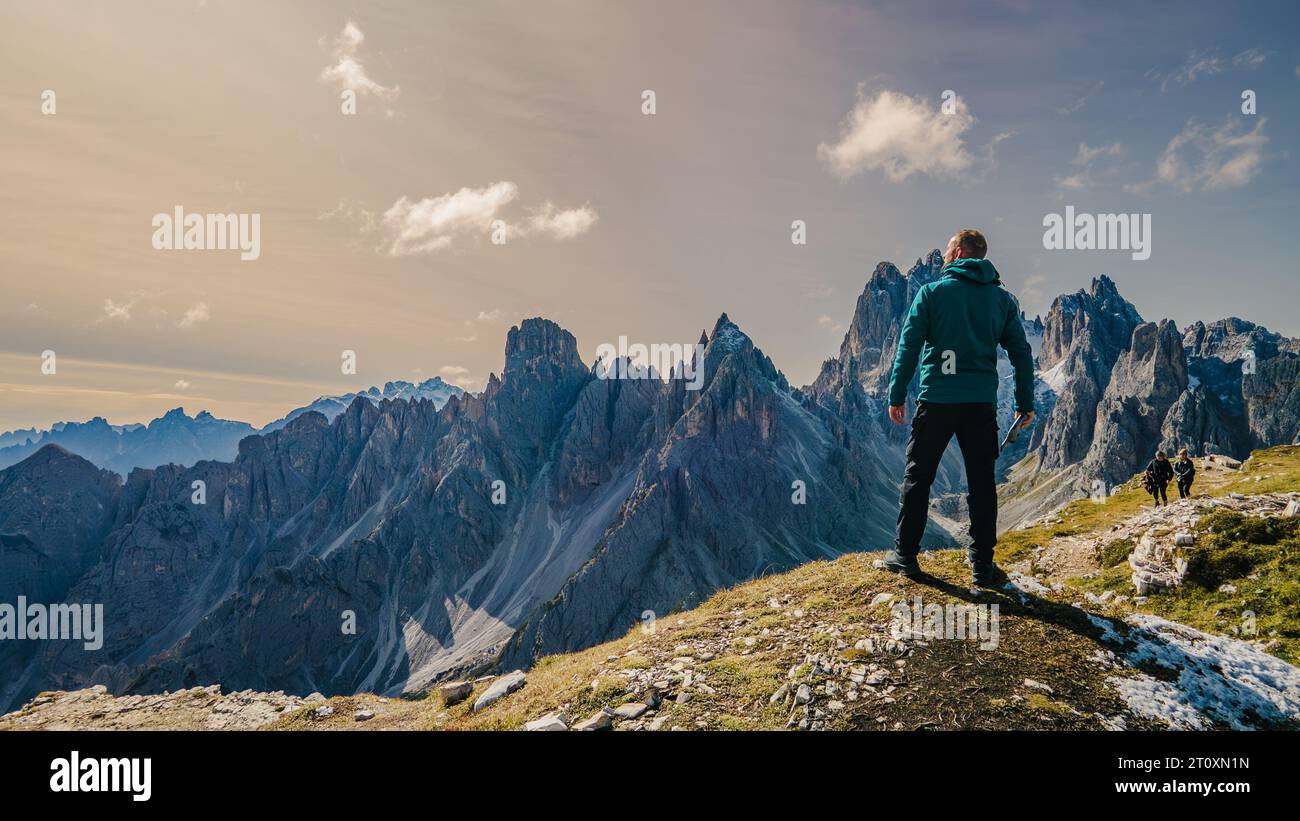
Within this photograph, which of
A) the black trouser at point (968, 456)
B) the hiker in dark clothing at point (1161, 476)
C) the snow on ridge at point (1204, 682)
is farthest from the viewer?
the hiker in dark clothing at point (1161, 476)

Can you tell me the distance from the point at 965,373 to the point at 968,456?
1.55 metres

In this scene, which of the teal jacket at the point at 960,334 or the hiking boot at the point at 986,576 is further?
the hiking boot at the point at 986,576

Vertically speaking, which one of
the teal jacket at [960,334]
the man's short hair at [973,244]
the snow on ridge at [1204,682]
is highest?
the man's short hair at [973,244]

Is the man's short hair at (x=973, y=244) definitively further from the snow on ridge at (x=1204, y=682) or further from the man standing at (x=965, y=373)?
the snow on ridge at (x=1204, y=682)

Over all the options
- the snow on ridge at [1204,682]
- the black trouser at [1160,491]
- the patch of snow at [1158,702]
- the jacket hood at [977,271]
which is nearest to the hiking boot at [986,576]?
the snow on ridge at [1204,682]

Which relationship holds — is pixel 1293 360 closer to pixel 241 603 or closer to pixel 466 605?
pixel 466 605

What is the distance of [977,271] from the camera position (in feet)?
31.1

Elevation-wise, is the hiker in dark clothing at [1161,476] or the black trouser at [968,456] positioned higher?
the black trouser at [968,456]

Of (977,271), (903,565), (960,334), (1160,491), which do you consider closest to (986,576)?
(903,565)

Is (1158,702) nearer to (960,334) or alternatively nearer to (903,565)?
(903,565)

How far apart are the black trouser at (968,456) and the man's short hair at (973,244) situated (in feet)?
9.28

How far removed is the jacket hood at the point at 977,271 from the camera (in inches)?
372

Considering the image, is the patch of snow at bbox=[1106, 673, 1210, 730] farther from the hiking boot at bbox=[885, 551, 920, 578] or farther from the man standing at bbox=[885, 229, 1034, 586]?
the hiking boot at bbox=[885, 551, 920, 578]

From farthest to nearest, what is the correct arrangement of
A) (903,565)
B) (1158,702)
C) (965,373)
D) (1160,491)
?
1. (1160,491)
2. (903,565)
3. (965,373)
4. (1158,702)
